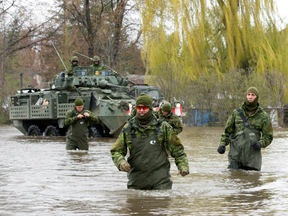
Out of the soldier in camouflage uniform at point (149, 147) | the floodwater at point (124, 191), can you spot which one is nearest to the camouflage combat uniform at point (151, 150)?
the soldier in camouflage uniform at point (149, 147)

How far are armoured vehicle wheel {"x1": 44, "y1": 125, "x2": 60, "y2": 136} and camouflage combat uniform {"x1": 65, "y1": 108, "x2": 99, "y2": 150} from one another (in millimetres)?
8451

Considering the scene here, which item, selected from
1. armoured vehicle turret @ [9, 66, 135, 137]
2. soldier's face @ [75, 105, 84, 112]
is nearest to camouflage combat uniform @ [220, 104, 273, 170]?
soldier's face @ [75, 105, 84, 112]

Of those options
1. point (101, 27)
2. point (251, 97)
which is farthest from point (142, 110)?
point (101, 27)

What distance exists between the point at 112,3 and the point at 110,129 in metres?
18.3

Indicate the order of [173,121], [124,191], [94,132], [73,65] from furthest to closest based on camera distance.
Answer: [73,65] → [94,132] → [173,121] → [124,191]

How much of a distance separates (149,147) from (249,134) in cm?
255

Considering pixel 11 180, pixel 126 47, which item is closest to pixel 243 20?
pixel 126 47

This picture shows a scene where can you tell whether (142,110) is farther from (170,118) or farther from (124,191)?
(170,118)

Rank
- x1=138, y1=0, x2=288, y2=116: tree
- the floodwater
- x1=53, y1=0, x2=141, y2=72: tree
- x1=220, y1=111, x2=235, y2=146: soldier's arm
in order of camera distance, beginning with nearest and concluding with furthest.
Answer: the floodwater
x1=220, y1=111, x2=235, y2=146: soldier's arm
x1=138, y1=0, x2=288, y2=116: tree
x1=53, y1=0, x2=141, y2=72: tree

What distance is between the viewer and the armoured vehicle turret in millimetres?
19125

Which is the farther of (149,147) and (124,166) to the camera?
(149,147)

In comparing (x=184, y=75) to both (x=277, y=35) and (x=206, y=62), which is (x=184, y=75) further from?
(x=277, y=35)

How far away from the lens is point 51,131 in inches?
840

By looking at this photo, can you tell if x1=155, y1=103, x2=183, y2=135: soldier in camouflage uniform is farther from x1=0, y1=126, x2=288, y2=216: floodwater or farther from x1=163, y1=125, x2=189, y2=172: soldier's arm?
x1=163, y1=125, x2=189, y2=172: soldier's arm
